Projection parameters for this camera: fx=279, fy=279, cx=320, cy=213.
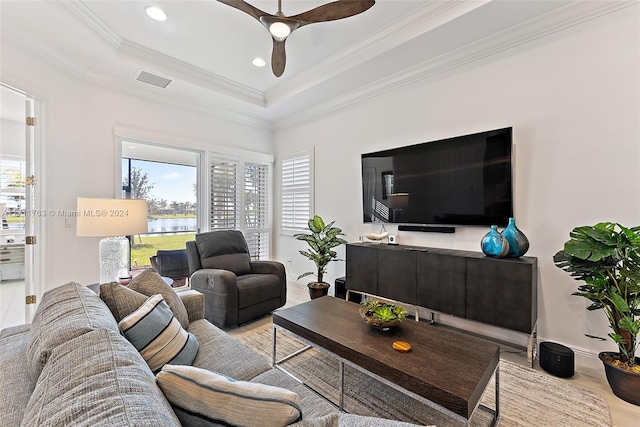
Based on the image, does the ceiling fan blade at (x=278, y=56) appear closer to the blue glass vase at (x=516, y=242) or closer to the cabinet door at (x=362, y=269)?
the cabinet door at (x=362, y=269)

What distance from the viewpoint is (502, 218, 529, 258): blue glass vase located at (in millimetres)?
2451

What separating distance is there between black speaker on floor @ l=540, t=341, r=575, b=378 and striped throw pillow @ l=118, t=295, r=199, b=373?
2.65 m

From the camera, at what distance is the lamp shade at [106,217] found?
239 cm

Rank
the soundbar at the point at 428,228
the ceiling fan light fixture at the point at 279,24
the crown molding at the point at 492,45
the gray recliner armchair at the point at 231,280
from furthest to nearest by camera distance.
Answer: the soundbar at the point at 428,228, the gray recliner armchair at the point at 231,280, the crown molding at the point at 492,45, the ceiling fan light fixture at the point at 279,24

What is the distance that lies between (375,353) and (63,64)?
4.10 m

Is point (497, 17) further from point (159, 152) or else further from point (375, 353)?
point (159, 152)

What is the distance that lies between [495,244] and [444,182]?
2.76 feet

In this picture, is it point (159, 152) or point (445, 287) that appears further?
point (159, 152)

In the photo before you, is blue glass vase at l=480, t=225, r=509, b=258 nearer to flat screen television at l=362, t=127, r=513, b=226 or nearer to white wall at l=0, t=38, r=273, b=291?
flat screen television at l=362, t=127, r=513, b=226

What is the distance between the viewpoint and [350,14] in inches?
79.2

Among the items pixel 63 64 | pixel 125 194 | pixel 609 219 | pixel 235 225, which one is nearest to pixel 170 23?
pixel 63 64

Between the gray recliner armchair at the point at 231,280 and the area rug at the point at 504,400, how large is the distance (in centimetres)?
90

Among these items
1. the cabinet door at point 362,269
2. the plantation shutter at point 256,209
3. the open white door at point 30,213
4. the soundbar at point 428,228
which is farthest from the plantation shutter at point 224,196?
the soundbar at point 428,228

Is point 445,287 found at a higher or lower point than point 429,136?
lower
